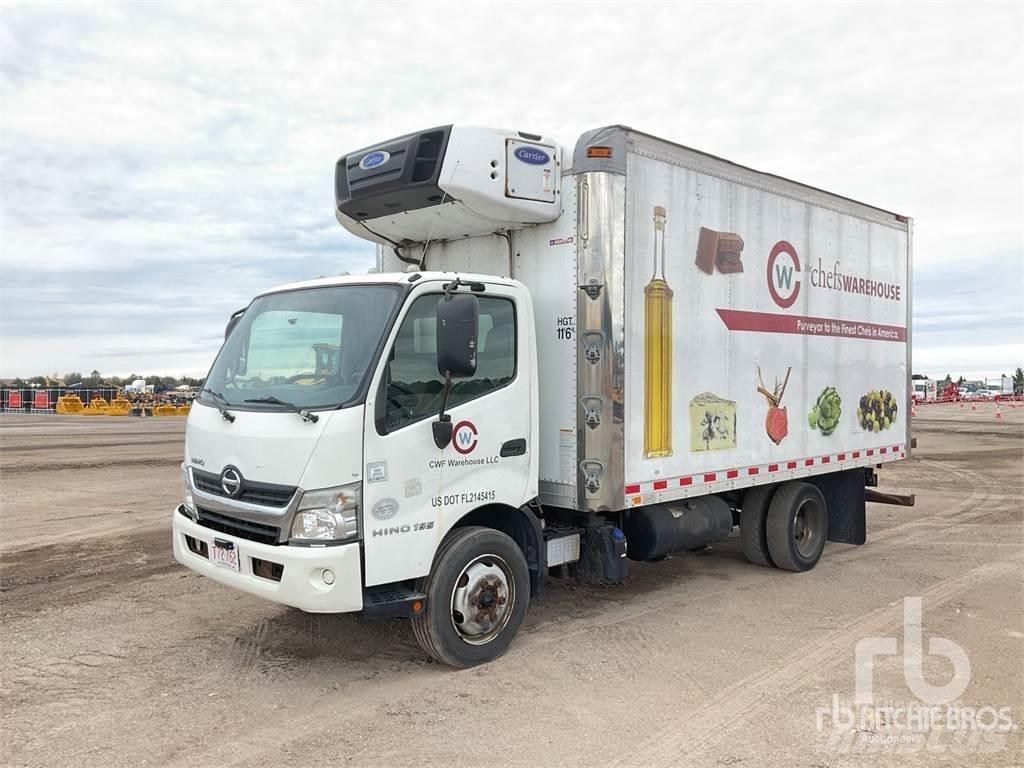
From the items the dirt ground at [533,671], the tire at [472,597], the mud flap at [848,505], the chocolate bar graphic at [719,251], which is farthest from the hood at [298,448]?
the mud flap at [848,505]

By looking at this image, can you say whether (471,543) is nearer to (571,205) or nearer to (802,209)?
(571,205)

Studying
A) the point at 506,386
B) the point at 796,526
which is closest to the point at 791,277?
the point at 796,526

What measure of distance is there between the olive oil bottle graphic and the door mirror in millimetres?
1810

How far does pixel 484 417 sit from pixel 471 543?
838 mm

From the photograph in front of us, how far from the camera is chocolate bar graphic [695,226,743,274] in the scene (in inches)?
262

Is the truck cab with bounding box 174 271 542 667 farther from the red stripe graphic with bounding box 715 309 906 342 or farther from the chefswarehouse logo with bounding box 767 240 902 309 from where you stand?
the chefswarehouse logo with bounding box 767 240 902 309

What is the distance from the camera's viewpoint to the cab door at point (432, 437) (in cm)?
476

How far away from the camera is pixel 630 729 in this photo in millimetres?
4461

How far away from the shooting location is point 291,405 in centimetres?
479

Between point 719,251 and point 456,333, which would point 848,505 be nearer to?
point 719,251

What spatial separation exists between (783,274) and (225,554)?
5.53m

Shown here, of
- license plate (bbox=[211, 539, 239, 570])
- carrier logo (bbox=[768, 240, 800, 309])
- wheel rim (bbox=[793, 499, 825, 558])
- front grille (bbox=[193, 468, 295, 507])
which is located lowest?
wheel rim (bbox=[793, 499, 825, 558])

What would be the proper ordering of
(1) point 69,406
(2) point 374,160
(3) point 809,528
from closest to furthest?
(2) point 374,160
(3) point 809,528
(1) point 69,406

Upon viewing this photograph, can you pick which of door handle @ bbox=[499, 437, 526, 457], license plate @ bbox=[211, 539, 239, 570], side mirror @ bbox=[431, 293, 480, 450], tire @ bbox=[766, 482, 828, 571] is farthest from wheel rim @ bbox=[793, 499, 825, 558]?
license plate @ bbox=[211, 539, 239, 570]
